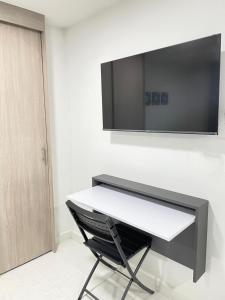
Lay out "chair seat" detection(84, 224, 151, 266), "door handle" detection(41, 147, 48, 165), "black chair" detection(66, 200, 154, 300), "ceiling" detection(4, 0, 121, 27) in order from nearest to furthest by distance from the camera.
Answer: "black chair" detection(66, 200, 154, 300)
"chair seat" detection(84, 224, 151, 266)
"ceiling" detection(4, 0, 121, 27)
"door handle" detection(41, 147, 48, 165)

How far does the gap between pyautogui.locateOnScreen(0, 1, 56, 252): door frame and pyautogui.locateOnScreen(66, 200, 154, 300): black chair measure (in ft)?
2.77

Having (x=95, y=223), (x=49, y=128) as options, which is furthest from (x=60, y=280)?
(x=49, y=128)

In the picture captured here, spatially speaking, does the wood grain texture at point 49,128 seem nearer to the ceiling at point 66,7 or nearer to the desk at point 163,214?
the ceiling at point 66,7

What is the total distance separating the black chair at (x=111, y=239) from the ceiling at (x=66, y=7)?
164cm

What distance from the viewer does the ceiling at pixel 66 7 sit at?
2006 millimetres

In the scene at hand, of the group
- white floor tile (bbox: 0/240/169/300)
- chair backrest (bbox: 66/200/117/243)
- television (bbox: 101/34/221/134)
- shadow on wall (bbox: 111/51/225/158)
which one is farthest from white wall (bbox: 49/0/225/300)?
chair backrest (bbox: 66/200/117/243)

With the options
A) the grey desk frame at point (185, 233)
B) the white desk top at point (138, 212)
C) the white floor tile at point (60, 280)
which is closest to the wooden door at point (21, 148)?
the white floor tile at point (60, 280)

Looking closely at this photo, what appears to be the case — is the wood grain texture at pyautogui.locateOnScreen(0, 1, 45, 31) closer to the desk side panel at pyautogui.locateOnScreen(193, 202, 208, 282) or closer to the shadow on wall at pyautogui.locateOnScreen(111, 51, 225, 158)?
the shadow on wall at pyautogui.locateOnScreen(111, 51, 225, 158)

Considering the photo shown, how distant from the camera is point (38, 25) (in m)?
2.26

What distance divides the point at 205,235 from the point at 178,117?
83 cm

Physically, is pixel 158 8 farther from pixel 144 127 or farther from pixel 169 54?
pixel 144 127

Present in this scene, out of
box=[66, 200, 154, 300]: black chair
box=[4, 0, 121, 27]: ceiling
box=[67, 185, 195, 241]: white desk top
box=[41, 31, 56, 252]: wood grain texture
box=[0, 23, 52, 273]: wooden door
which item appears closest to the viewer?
box=[67, 185, 195, 241]: white desk top

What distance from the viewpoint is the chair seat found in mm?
1718

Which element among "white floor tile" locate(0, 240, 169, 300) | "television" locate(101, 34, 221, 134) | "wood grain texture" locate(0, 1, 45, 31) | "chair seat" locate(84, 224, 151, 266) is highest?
"wood grain texture" locate(0, 1, 45, 31)
